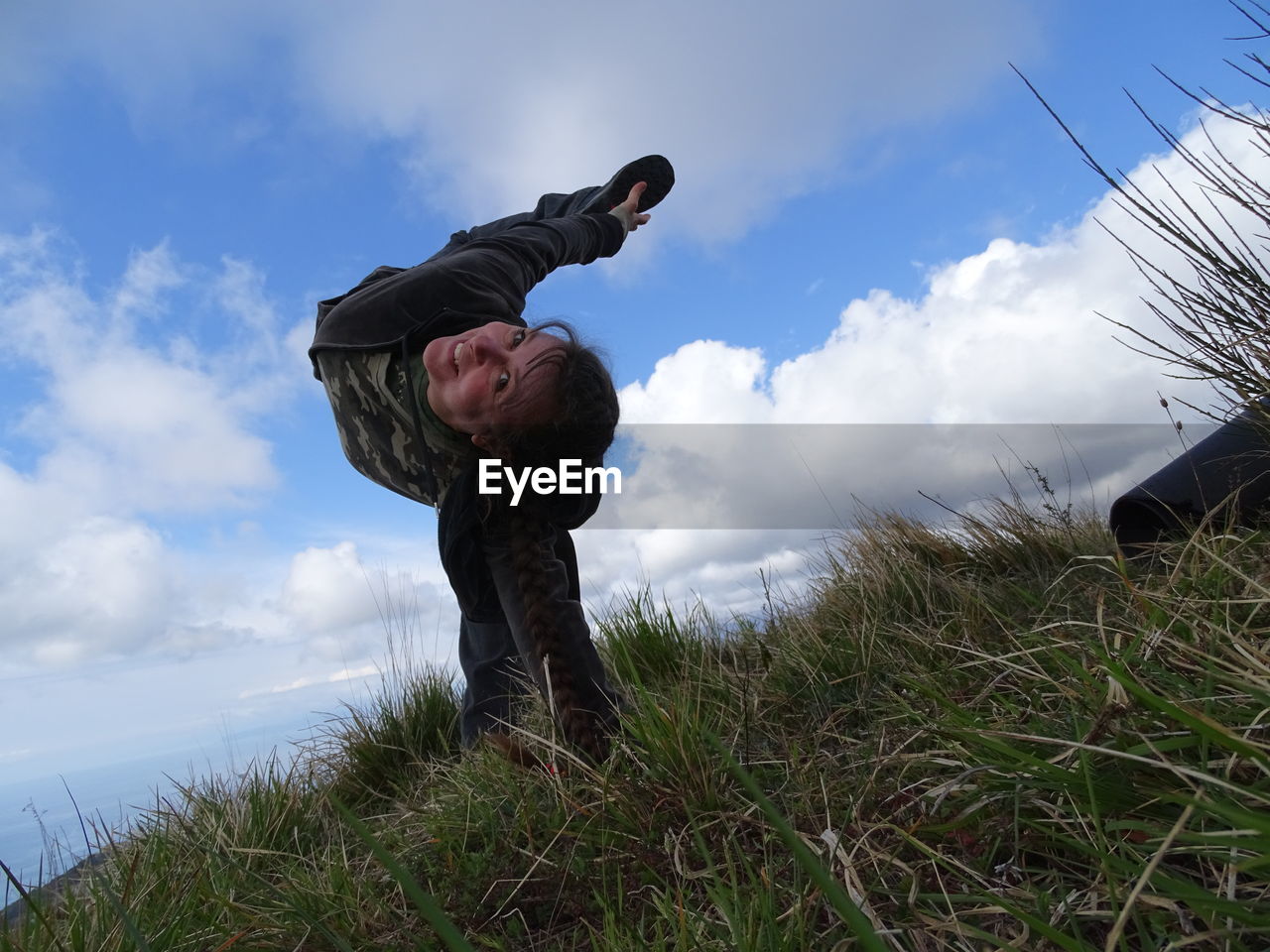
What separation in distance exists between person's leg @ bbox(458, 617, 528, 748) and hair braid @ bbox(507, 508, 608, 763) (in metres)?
0.84

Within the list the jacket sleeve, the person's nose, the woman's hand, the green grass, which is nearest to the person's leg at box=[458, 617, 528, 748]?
the green grass

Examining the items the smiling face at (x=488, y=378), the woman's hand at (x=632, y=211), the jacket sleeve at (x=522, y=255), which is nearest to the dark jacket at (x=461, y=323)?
the jacket sleeve at (x=522, y=255)

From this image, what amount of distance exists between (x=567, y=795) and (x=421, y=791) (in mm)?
1529

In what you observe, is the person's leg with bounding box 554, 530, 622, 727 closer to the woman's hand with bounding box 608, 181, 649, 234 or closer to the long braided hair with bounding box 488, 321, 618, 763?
the long braided hair with bounding box 488, 321, 618, 763

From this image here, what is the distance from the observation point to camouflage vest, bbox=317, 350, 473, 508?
3164 millimetres

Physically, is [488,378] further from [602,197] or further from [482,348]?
[602,197]

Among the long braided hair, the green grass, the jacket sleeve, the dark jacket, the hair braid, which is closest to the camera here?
the green grass

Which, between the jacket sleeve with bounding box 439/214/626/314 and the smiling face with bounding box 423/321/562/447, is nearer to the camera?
the smiling face with bounding box 423/321/562/447

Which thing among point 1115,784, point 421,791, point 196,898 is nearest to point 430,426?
point 421,791

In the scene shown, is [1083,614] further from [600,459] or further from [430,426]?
[430,426]

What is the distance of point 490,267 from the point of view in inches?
140

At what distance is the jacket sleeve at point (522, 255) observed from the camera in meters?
3.42

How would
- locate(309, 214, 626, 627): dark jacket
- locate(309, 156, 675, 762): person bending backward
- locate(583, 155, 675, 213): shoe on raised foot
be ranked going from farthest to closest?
locate(583, 155, 675, 213): shoe on raised foot → locate(309, 214, 626, 627): dark jacket → locate(309, 156, 675, 762): person bending backward

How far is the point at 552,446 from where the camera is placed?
10.3 ft
